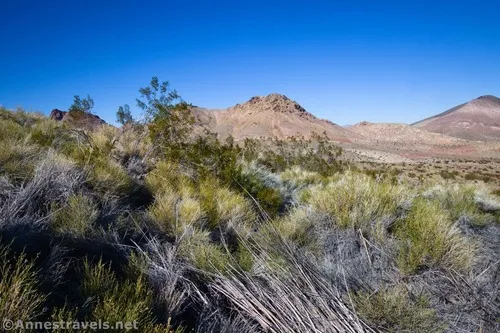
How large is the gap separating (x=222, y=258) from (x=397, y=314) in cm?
178

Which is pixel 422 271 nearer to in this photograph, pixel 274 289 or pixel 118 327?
pixel 274 289

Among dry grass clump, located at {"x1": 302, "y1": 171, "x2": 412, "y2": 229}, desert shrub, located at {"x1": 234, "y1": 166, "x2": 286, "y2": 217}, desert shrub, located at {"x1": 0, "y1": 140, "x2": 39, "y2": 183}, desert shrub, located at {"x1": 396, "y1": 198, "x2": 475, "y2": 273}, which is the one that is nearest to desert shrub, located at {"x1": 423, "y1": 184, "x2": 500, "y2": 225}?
dry grass clump, located at {"x1": 302, "y1": 171, "x2": 412, "y2": 229}

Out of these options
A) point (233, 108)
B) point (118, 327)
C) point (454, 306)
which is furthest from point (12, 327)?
point (233, 108)

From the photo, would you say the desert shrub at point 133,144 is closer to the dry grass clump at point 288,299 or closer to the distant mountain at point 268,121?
the dry grass clump at point 288,299

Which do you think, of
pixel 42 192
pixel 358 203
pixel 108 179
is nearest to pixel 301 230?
pixel 358 203

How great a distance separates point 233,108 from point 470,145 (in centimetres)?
9845

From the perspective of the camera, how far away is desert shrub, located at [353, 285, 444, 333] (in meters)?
2.48

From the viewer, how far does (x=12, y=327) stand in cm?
165

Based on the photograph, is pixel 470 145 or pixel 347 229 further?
pixel 470 145

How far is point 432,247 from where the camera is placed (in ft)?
12.2

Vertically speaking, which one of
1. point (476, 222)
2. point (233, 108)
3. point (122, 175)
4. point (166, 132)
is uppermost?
point (233, 108)

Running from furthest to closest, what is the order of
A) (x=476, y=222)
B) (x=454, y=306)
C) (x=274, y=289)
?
(x=476, y=222) < (x=454, y=306) < (x=274, y=289)

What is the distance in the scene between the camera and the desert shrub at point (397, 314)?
2.48m

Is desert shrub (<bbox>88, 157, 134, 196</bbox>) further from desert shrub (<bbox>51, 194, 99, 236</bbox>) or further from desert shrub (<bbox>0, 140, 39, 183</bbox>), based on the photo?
desert shrub (<bbox>51, 194, 99, 236</bbox>)
